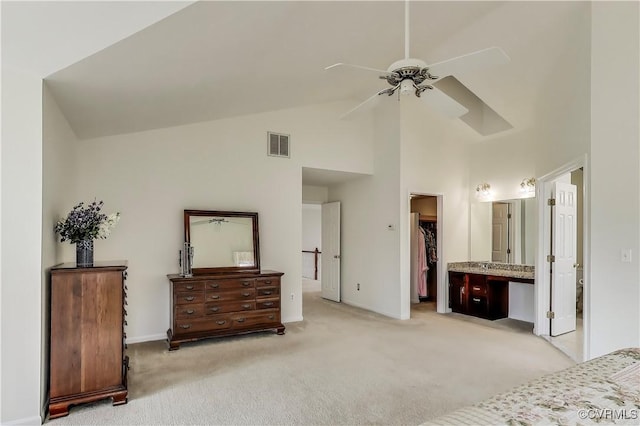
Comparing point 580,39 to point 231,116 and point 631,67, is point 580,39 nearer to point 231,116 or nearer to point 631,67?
point 631,67

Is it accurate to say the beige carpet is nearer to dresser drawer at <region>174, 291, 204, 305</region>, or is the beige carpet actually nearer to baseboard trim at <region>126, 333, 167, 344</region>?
baseboard trim at <region>126, 333, 167, 344</region>

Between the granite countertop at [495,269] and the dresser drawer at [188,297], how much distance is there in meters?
3.99

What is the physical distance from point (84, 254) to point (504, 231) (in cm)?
574

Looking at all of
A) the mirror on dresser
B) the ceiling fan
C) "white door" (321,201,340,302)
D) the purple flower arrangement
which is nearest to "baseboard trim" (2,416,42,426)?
the purple flower arrangement

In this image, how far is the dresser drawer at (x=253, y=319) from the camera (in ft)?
14.5

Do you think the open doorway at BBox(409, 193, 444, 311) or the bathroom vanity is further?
the open doorway at BBox(409, 193, 444, 311)

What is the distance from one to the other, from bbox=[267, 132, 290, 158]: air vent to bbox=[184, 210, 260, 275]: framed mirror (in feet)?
3.18

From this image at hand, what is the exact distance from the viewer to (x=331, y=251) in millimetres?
7145

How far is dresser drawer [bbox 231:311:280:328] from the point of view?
4.42 meters

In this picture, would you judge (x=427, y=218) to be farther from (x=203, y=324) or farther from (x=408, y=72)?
(x=408, y=72)

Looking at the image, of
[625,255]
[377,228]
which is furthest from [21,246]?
[377,228]

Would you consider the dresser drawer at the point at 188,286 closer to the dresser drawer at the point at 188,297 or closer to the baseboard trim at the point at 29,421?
the dresser drawer at the point at 188,297

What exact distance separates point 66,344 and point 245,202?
109 inches

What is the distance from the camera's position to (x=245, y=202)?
5.07m
